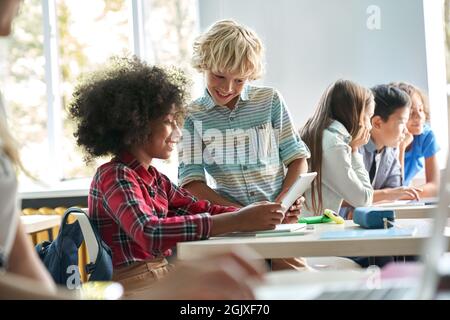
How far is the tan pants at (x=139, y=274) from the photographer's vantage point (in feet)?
6.49

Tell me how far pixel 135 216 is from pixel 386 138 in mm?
2014

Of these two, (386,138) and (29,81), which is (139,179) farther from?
(29,81)

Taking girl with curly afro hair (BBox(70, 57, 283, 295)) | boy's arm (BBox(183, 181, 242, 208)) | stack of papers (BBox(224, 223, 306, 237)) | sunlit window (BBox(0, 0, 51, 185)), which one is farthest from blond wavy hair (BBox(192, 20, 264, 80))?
sunlit window (BBox(0, 0, 51, 185))

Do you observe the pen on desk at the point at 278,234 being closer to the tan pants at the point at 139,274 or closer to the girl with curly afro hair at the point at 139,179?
the girl with curly afro hair at the point at 139,179

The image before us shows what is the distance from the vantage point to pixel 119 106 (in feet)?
7.16

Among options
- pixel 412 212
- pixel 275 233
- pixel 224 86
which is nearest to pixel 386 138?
pixel 412 212

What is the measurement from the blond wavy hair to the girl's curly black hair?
416mm

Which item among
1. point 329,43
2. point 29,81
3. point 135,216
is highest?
point 329,43

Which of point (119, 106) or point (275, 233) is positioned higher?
point (119, 106)

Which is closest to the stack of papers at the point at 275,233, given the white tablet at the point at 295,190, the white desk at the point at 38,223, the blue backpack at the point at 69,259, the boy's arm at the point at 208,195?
the white tablet at the point at 295,190

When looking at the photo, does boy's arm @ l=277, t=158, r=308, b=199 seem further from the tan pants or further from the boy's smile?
the tan pants

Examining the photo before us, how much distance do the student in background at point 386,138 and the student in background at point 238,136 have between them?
95 cm

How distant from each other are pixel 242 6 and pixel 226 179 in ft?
7.28
